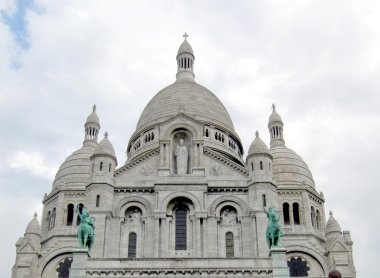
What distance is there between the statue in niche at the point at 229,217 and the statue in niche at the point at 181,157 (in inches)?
158

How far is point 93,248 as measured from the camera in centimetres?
3684

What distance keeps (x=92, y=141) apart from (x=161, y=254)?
2262 cm

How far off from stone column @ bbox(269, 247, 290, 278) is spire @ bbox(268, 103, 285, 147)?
24.1m

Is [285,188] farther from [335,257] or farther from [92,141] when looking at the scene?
A: [92,141]

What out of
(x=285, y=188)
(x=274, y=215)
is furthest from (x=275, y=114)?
(x=274, y=215)

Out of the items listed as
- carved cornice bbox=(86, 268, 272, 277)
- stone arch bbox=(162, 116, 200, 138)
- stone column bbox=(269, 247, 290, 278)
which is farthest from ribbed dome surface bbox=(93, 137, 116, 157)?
stone column bbox=(269, 247, 290, 278)

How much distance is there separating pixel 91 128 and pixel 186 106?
10320mm

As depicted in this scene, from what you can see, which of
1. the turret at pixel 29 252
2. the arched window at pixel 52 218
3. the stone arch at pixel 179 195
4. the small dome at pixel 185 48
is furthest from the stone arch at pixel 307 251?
the small dome at pixel 185 48

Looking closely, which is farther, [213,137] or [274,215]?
[213,137]

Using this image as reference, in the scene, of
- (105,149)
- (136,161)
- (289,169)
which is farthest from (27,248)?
(289,169)

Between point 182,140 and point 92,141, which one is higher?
point 92,141

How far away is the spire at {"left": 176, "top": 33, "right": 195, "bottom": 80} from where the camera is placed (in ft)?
207

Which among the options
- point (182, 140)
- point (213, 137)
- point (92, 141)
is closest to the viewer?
point (182, 140)

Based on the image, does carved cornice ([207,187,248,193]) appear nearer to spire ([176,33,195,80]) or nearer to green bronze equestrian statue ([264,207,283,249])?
green bronze equestrian statue ([264,207,283,249])
